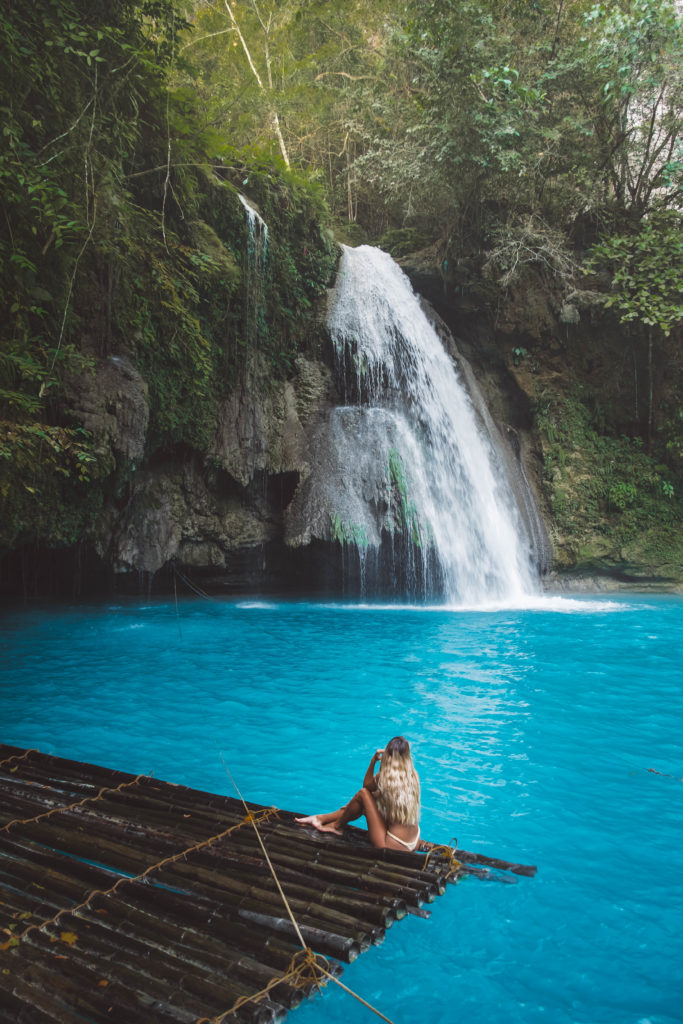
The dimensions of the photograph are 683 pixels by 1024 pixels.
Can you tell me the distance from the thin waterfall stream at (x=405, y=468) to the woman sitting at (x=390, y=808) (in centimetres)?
821

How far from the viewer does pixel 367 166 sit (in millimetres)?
16141

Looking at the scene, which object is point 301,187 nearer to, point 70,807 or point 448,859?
point 70,807

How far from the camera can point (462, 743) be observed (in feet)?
17.2

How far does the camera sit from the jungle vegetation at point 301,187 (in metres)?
7.15

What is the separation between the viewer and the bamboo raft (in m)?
2.03

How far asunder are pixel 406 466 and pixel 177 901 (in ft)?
34.0

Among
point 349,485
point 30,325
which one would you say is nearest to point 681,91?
point 349,485

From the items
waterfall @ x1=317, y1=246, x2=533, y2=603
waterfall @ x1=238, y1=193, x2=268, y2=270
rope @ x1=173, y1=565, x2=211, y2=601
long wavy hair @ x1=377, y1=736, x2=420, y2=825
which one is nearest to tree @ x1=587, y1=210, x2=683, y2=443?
waterfall @ x1=317, y1=246, x2=533, y2=603

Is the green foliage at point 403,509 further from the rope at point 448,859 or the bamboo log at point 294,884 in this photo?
the bamboo log at point 294,884

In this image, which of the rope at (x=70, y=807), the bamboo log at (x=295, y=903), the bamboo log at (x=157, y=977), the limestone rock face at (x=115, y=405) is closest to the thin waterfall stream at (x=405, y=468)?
the limestone rock face at (x=115, y=405)

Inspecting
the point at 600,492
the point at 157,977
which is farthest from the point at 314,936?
the point at 600,492

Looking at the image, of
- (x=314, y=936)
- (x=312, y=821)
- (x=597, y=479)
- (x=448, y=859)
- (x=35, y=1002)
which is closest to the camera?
(x=35, y=1002)

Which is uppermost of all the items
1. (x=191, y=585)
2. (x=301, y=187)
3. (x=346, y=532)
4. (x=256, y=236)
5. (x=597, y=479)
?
(x=301, y=187)

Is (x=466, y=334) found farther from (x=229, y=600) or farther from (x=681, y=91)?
(x=229, y=600)
